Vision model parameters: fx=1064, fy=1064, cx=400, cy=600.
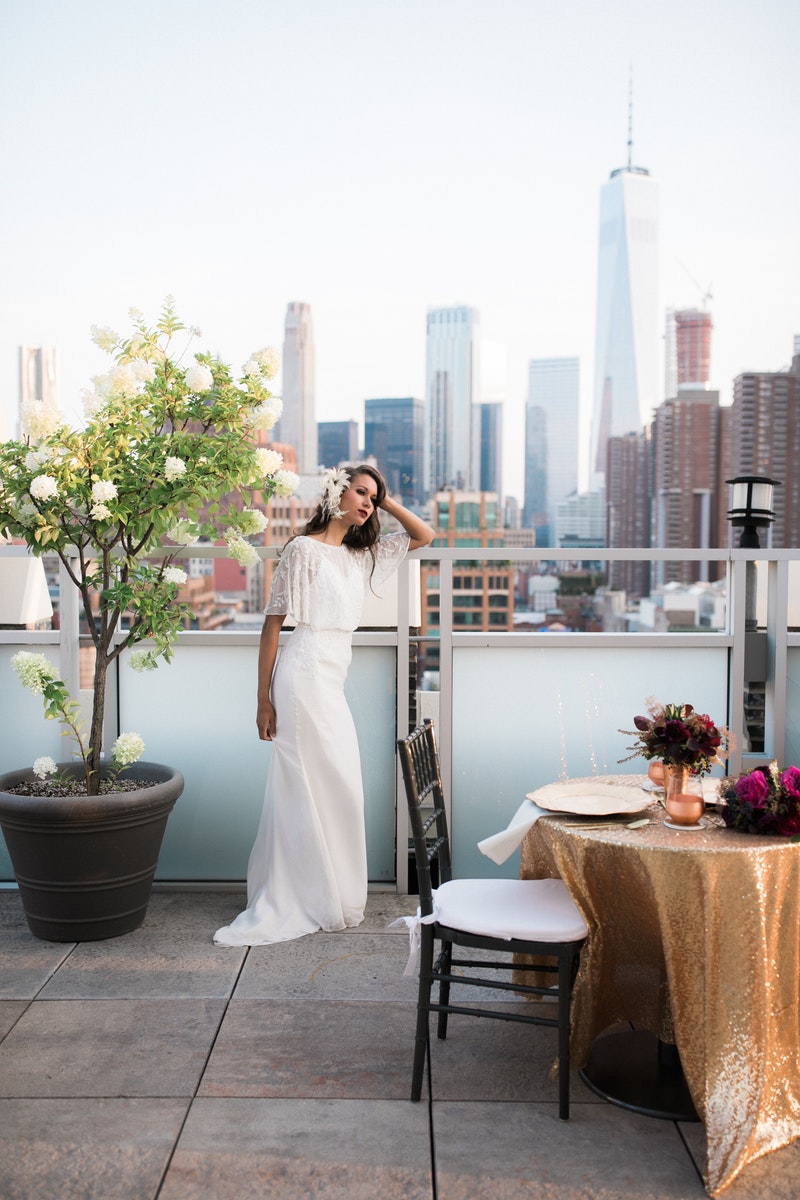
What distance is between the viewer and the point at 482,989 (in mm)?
3182

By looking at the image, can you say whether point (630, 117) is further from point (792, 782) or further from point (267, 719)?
point (792, 782)

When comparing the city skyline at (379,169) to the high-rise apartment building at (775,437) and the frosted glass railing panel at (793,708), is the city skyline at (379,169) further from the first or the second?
the frosted glass railing panel at (793,708)

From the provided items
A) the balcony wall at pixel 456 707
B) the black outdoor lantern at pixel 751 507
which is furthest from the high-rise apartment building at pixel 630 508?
the balcony wall at pixel 456 707

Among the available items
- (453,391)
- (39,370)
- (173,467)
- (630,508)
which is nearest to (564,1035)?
A: (173,467)

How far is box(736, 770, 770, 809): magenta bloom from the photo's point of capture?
95.6 inches

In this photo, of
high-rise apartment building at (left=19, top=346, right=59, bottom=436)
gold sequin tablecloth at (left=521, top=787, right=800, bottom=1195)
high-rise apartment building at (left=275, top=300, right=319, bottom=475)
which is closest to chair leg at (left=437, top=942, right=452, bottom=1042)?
gold sequin tablecloth at (left=521, top=787, right=800, bottom=1195)

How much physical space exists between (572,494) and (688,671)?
76359 mm

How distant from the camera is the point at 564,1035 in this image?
2.43 m

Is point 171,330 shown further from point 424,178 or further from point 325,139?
point 424,178

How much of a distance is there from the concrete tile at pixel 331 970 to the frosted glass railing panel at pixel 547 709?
792 millimetres

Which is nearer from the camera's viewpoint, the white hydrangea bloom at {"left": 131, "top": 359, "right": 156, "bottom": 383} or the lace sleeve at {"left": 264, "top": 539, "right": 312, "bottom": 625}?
the white hydrangea bloom at {"left": 131, "top": 359, "right": 156, "bottom": 383}

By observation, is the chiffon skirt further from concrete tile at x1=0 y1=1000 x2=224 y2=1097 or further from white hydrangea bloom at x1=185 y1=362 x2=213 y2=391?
white hydrangea bloom at x1=185 y1=362 x2=213 y2=391

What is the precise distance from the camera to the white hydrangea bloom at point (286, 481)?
365 cm

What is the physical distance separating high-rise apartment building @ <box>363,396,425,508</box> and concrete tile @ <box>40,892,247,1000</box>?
208 feet
